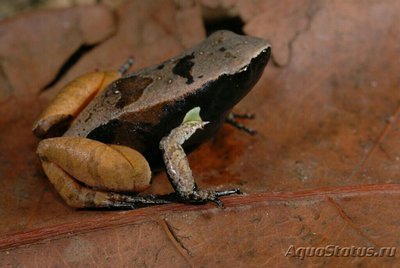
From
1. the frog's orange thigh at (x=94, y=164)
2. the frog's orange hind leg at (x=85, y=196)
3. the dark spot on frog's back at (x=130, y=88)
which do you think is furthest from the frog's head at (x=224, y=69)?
the frog's orange hind leg at (x=85, y=196)

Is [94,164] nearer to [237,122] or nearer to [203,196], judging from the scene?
[203,196]

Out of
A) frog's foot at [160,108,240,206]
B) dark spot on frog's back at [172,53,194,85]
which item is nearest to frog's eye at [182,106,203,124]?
frog's foot at [160,108,240,206]

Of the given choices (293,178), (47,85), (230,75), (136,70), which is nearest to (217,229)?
(293,178)

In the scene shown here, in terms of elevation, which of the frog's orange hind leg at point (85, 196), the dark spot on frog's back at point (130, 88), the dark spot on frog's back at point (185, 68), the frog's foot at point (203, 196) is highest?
the dark spot on frog's back at point (185, 68)

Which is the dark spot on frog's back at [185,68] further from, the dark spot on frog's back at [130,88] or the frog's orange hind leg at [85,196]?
the frog's orange hind leg at [85,196]

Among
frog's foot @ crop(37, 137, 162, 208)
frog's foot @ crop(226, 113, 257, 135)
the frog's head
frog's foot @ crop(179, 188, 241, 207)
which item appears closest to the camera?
frog's foot @ crop(179, 188, 241, 207)

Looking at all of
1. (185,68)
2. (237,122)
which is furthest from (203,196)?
(185,68)

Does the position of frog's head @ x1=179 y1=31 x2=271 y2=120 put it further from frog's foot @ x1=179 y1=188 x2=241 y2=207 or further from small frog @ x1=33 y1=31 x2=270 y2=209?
frog's foot @ x1=179 y1=188 x2=241 y2=207

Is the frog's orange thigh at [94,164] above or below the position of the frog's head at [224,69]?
below
